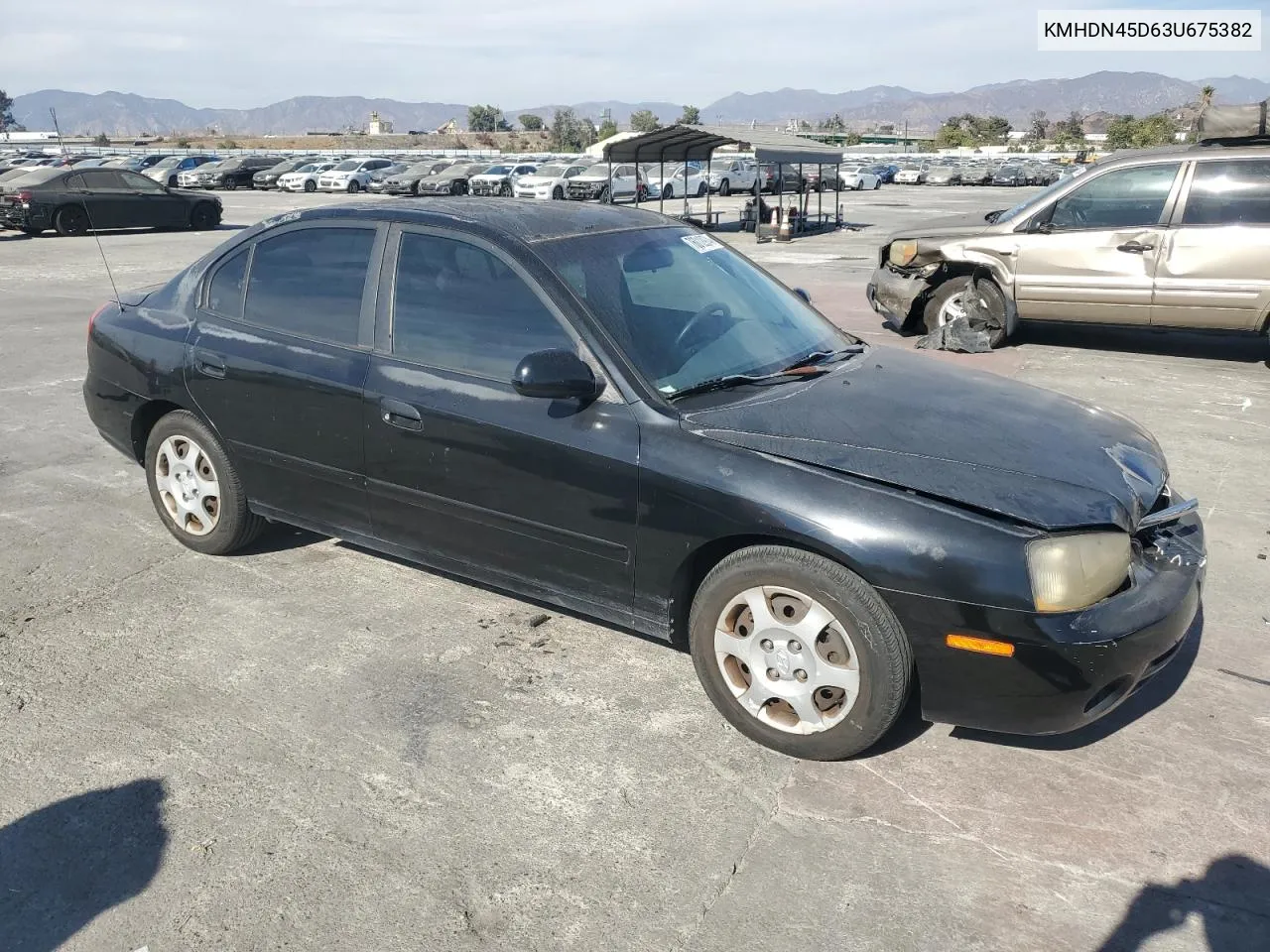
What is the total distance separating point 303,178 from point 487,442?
40996 millimetres

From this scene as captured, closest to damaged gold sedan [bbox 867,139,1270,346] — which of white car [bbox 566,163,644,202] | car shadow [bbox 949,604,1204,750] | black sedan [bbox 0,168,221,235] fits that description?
car shadow [bbox 949,604,1204,750]

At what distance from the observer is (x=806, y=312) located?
14.9ft

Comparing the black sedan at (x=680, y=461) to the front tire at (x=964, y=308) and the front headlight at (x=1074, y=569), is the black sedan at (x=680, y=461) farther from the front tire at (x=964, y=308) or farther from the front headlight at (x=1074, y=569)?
the front tire at (x=964, y=308)

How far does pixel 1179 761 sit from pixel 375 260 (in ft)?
11.0

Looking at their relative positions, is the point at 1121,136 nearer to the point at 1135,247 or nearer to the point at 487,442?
the point at 1135,247

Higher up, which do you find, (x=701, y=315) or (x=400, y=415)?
(x=701, y=315)

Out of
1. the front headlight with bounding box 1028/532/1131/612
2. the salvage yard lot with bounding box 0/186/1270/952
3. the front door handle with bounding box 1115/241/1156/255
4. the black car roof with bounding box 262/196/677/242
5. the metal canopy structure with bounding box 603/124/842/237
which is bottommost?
→ the salvage yard lot with bounding box 0/186/1270/952

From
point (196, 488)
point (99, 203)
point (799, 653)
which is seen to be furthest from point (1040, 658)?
point (99, 203)

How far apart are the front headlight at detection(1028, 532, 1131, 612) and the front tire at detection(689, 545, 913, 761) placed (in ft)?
1.36

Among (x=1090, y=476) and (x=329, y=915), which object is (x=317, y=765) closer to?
(x=329, y=915)

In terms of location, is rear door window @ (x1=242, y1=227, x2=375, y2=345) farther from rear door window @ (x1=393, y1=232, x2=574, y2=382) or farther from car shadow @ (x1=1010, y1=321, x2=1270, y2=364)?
car shadow @ (x1=1010, y1=321, x2=1270, y2=364)

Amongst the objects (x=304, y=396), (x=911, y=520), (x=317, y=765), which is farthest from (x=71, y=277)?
(x=911, y=520)

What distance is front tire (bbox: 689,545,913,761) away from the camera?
3.02 meters

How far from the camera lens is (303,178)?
40875 mm
